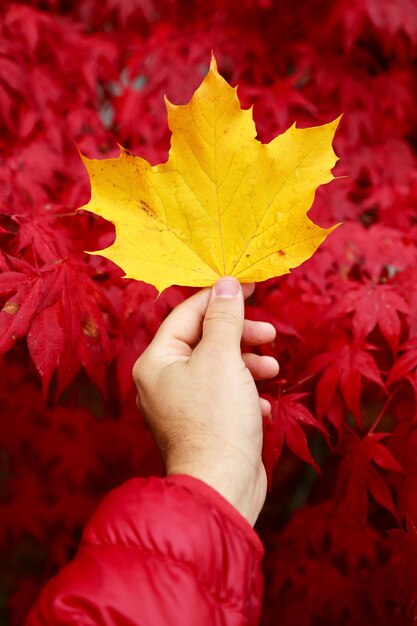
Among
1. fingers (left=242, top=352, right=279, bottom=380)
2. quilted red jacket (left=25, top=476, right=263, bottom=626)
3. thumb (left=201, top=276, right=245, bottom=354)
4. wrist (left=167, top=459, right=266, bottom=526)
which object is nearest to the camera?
quilted red jacket (left=25, top=476, right=263, bottom=626)

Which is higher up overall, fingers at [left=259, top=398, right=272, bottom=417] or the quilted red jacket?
fingers at [left=259, top=398, right=272, bottom=417]

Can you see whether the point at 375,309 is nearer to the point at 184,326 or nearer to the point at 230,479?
the point at 184,326

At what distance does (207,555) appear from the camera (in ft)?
2.72

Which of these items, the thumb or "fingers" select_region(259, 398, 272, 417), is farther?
"fingers" select_region(259, 398, 272, 417)

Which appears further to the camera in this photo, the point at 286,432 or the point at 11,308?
the point at 286,432

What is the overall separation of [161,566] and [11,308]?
0.52 m

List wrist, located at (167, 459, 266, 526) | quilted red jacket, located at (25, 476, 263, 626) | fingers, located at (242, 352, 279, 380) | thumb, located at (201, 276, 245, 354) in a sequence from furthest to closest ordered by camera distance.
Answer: fingers, located at (242, 352, 279, 380) < thumb, located at (201, 276, 245, 354) < wrist, located at (167, 459, 266, 526) < quilted red jacket, located at (25, 476, 263, 626)

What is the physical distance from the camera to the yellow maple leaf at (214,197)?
1.03 m

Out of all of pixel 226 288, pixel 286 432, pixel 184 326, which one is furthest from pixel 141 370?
pixel 286 432

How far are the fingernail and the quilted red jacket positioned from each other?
36 cm

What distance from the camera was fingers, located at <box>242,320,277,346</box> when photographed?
3.92 ft

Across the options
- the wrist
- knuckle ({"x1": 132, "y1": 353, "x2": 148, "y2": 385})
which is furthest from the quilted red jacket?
knuckle ({"x1": 132, "y1": 353, "x2": 148, "y2": 385})

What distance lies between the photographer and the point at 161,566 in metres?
0.81

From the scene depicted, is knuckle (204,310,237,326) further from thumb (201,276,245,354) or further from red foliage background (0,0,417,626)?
red foliage background (0,0,417,626)
